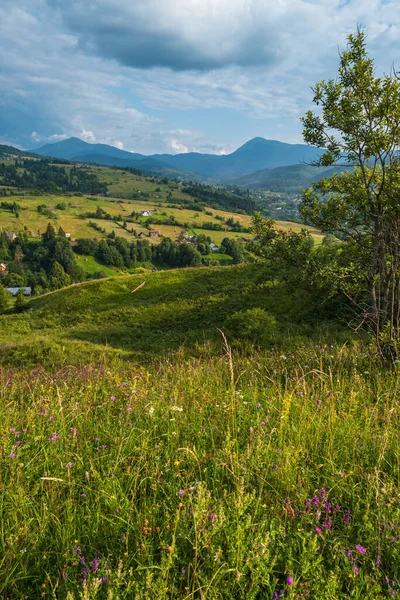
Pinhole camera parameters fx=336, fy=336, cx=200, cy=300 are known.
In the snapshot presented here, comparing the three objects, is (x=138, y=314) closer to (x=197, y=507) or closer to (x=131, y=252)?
(x=197, y=507)

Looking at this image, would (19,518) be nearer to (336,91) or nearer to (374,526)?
(374,526)

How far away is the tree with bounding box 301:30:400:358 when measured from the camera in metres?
6.15

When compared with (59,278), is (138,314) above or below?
above

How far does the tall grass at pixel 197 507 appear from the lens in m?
2.05

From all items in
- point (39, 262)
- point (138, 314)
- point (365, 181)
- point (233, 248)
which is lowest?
point (39, 262)

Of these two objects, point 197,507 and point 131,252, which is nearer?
point 197,507

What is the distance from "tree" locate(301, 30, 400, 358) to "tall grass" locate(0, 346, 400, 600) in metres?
3.25

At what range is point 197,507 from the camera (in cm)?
219

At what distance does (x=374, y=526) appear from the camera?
7.98ft

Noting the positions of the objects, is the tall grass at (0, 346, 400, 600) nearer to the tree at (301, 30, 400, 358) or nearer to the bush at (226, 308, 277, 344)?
the tree at (301, 30, 400, 358)


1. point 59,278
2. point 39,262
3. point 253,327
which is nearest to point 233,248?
point 59,278

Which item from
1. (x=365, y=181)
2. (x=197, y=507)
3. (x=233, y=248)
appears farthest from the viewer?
(x=233, y=248)

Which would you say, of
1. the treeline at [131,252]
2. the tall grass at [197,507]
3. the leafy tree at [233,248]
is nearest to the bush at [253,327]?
the tall grass at [197,507]

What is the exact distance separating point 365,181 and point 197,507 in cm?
642
